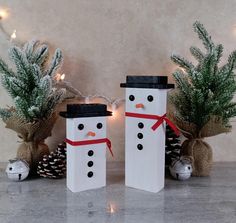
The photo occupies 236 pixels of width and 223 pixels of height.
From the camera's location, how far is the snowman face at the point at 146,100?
79 centimetres

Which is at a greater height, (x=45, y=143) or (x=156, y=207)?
(x=45, y=143)

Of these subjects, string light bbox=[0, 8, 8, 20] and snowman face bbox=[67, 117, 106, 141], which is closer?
snowman face bbox=[67, 117, 106, 141]

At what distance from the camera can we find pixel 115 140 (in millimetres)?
1063

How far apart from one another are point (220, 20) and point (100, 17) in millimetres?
427

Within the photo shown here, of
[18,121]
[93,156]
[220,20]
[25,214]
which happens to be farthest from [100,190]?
[220,20]

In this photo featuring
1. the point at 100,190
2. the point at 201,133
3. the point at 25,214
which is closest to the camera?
the point at 25,214

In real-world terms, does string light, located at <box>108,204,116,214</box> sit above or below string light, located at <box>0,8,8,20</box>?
below

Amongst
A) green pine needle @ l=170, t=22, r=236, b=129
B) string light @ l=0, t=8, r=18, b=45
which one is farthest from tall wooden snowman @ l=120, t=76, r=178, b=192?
string light @ l=0, t=8, r=18, b=45

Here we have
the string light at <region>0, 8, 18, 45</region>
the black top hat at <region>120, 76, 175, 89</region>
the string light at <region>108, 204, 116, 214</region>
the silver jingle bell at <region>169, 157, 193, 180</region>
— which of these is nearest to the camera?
the string light at <region>108, 204, 116, 214</region>

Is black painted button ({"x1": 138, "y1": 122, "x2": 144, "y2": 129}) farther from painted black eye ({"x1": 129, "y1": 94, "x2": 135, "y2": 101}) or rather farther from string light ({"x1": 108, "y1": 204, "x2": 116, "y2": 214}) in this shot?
string light ({"x1": 108, "y1": 204, "x2": 116, "y2": 214})

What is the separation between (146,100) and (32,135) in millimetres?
384

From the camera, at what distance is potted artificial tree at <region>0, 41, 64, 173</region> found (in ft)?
2.88

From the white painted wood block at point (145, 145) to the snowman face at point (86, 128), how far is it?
75 millimetres

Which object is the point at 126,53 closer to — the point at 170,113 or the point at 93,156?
the point at 170,113
